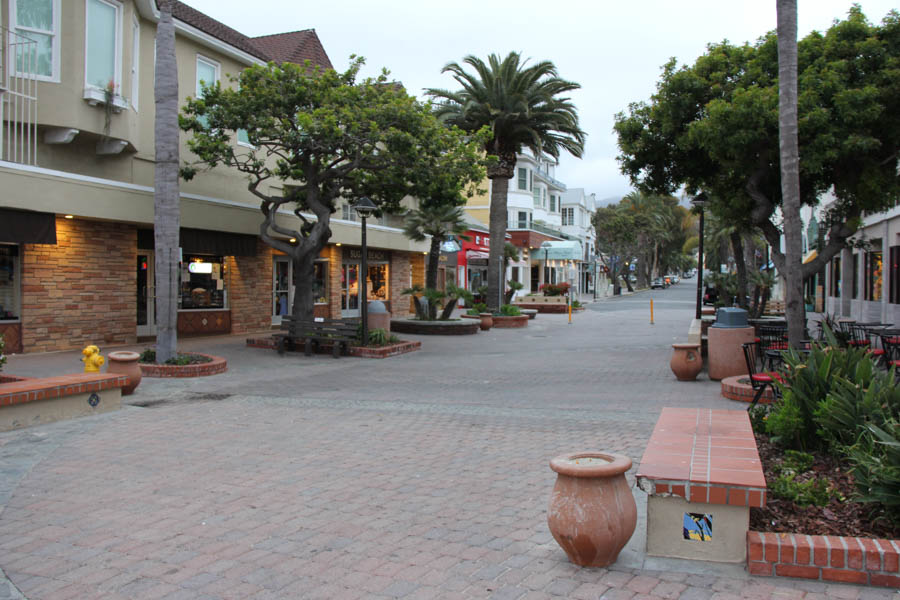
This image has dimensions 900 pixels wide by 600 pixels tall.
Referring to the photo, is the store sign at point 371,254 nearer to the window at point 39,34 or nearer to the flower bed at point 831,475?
the window at point 39,34

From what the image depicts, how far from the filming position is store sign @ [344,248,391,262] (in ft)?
90.9

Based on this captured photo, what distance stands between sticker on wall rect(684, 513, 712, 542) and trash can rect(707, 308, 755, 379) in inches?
316

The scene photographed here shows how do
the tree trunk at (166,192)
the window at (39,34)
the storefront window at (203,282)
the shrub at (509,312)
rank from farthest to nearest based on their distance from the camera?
1. the shrub at (509,312)
2. the storefront window at (203,282)
3. the window at (39,34)
4. the tree trunk at (166,192)

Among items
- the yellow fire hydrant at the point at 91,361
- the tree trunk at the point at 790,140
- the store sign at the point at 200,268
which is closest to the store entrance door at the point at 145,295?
the store sign at the point at 200,268

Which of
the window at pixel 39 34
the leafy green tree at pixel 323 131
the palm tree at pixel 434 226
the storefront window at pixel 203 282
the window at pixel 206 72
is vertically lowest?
the storefront window at pixel 203 282

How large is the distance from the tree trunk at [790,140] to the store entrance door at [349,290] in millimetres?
20241

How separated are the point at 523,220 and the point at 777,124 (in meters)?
40.4

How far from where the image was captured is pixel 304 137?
1541 centimetres

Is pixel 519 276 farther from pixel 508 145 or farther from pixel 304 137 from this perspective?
pixel 304 137

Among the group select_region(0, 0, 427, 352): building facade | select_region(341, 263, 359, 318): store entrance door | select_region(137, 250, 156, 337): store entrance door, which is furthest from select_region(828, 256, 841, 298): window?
select_region(137, 250, 156, 337): store entrance door

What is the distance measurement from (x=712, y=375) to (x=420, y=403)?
5.21 metres

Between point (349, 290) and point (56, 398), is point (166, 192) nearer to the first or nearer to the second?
point (56, 398)

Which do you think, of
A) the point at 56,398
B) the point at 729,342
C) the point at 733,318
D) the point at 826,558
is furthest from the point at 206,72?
the point at 826,558

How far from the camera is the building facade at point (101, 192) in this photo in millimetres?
13781
